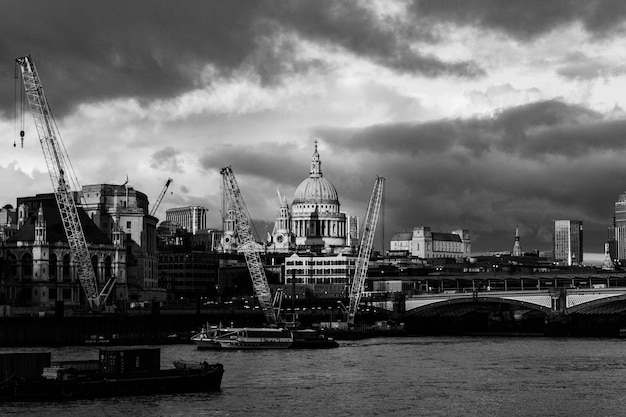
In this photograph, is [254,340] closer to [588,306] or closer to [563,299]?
[563,299]

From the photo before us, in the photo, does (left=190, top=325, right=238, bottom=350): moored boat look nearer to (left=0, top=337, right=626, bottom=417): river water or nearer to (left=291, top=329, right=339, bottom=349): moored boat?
(left=0, top=337, right=626, bottom=417): river water

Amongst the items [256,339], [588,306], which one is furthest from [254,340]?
[588,306]

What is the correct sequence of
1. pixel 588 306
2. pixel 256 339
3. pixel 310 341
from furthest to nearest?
Result: pixel 588 306, pixel 310 341, pixel 256 339

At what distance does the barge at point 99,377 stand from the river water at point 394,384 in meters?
1.25

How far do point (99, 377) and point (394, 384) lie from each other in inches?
944

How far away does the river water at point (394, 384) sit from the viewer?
88250mm

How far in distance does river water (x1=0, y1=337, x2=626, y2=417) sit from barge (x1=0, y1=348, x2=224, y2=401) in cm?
125

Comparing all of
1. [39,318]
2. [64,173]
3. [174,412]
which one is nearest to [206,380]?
[174,412]

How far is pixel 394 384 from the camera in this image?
10550 centimetres

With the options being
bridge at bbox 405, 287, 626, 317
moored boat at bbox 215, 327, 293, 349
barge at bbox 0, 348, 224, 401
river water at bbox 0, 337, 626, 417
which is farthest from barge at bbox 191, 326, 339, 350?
barge at bbox 0, 348, 224, 401

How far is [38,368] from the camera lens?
299ft

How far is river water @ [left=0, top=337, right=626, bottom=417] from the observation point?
290 ft

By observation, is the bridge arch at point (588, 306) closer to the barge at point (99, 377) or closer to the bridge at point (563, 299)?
the bridge at point (563, 299)

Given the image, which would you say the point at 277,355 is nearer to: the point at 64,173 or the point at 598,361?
the point at 598,361
